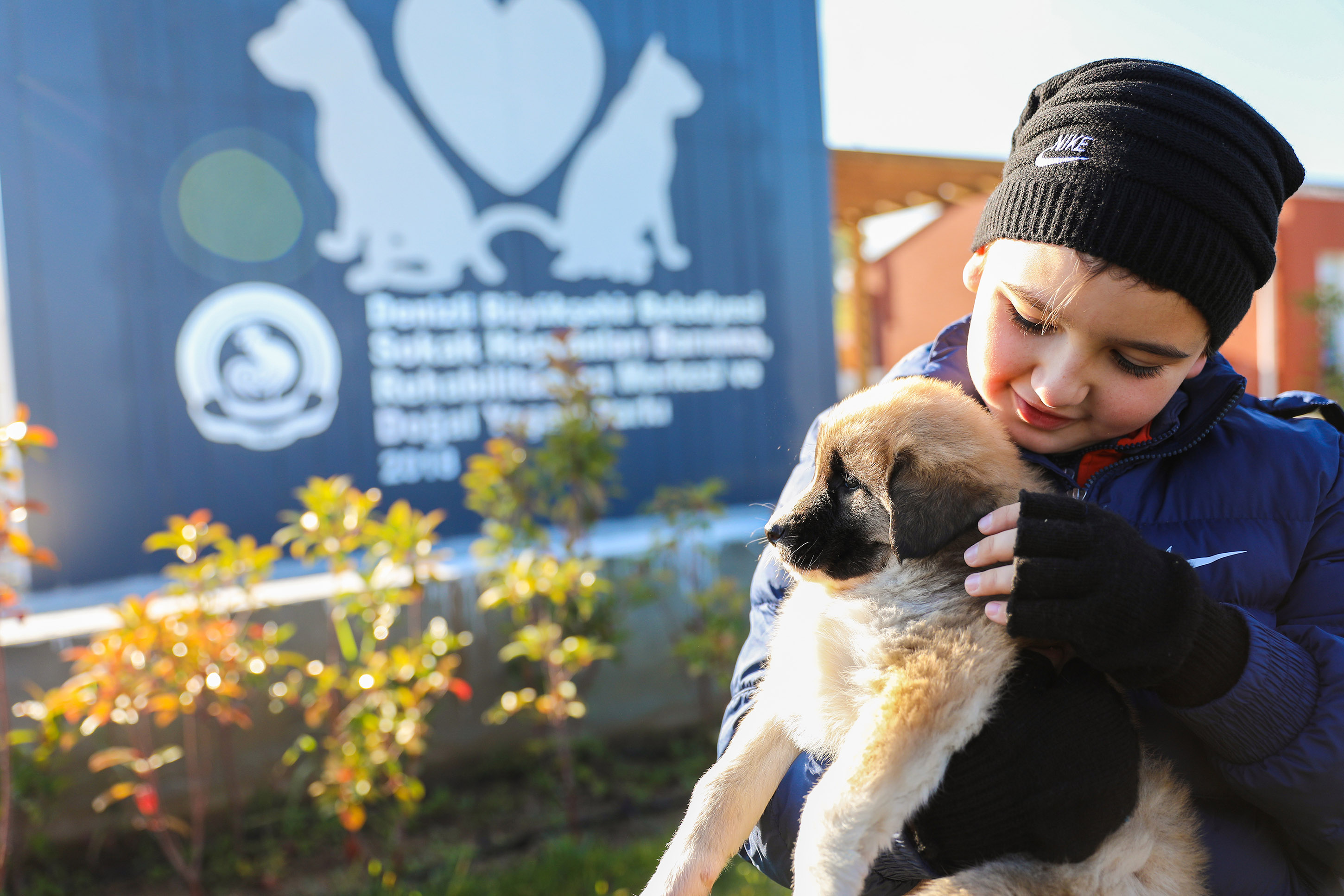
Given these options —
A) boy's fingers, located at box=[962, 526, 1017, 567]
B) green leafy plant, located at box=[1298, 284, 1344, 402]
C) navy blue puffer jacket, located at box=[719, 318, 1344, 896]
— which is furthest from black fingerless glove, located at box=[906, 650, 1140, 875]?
green leafy plant, located at box=[1298, 284, 1344, 402]

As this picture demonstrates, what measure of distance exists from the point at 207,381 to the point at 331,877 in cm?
400

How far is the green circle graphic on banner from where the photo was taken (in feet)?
21.4

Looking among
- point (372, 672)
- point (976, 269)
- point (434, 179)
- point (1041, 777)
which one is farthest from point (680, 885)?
point (434, 179)

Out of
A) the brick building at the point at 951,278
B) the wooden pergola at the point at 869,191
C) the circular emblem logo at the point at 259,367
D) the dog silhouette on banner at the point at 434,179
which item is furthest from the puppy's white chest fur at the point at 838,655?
the brick building at the point at 951,278

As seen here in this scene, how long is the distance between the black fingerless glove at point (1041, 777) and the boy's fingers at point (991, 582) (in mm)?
217

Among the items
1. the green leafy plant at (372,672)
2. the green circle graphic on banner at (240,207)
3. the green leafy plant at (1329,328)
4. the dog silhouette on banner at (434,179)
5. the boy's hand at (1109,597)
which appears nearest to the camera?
the boy's hand at (1109,597)

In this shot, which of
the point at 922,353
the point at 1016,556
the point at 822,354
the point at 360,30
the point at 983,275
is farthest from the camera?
the point at 822,354

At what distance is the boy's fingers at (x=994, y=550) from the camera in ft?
5.10

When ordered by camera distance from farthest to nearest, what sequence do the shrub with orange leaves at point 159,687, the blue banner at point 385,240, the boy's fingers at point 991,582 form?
1. the blue banner at point 385,240
2. the shrub with orange leaves at point 159,687
3. the boy's fingers at point 991,582

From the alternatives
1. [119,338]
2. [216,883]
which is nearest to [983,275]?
[216,883]

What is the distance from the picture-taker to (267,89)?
6.75m

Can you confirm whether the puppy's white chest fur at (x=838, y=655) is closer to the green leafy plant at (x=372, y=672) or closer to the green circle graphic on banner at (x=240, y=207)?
the green leafy plant at (x=372, y=672)

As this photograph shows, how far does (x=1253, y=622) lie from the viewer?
1.54 metres

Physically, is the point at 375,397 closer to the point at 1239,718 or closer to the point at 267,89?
the point at 267,89
